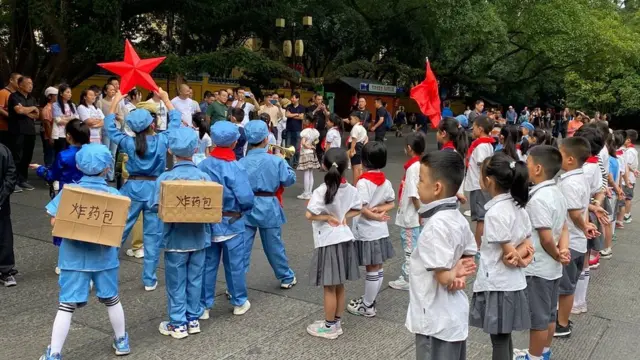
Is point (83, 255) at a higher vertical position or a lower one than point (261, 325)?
higher

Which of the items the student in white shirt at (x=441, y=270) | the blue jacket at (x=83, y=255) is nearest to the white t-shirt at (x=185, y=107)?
the blue jacket at (x=83, y=255)

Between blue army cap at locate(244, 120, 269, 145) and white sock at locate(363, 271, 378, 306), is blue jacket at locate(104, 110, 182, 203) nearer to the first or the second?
blue army cap at locate(244, 120, 269, 145)

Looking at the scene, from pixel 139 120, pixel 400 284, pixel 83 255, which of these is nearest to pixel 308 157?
pixel 400 284

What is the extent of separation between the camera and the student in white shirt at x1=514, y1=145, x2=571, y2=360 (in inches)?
140

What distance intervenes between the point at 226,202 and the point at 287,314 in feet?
3.44

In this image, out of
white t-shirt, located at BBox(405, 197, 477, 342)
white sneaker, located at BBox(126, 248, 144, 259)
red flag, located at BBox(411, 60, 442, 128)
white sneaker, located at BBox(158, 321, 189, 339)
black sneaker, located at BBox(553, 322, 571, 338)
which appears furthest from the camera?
red flag, located at BBox(411, 60, 442, 128)

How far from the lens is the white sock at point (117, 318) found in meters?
3.73

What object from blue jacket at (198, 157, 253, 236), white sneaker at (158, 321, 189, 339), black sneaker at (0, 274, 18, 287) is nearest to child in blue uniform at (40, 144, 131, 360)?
white sneaker at (158, 321, 189, 339)

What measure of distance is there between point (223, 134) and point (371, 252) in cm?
147

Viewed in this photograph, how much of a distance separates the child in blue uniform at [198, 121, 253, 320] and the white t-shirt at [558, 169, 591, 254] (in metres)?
2.35

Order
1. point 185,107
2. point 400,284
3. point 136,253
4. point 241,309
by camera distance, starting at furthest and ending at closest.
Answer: point 185,107
point 136,253
point 400,284
point 241,309

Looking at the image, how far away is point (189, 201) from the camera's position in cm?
384

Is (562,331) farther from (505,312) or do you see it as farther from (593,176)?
(593,176)

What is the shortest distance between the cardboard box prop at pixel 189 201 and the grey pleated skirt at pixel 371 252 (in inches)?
48.5
